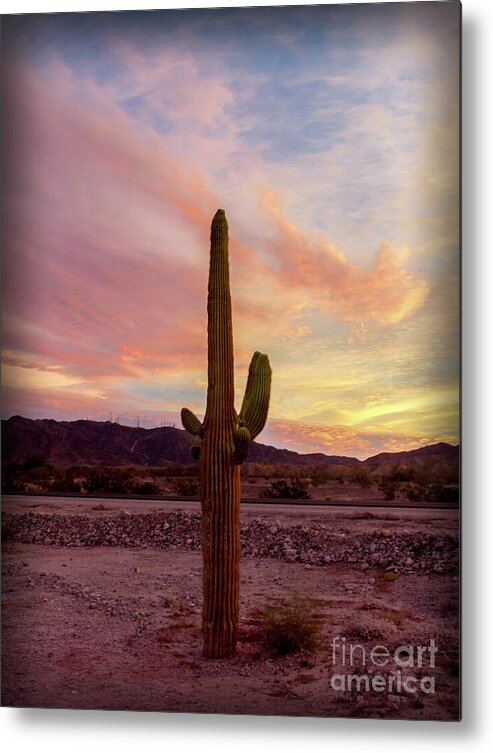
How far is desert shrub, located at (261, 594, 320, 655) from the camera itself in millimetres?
4688

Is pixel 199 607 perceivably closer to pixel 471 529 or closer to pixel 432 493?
pixel 432 493

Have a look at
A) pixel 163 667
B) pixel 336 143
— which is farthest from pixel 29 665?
pixel 336 143

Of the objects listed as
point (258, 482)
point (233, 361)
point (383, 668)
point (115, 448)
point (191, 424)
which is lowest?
point (383, 668)

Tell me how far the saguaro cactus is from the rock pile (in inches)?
4.8

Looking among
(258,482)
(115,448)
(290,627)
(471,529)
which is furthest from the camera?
(115,448)

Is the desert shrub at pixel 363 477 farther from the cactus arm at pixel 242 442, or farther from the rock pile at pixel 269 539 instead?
the cactus arm at pixel 242 442

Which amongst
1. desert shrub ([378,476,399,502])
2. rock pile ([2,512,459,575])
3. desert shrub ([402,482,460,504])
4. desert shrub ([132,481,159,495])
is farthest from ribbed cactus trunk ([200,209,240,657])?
desert shrub ([402,482,460,504])

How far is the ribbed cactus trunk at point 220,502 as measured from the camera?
475 cm

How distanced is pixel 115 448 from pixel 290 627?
1.35m

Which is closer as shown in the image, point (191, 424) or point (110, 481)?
point (191, 424)

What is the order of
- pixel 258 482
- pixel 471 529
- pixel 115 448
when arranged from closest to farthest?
pixel 471 529, pixel 258 482, pixel 115 448

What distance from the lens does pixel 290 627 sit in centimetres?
471

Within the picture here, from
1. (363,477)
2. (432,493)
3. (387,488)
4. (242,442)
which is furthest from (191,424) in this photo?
(432,493)

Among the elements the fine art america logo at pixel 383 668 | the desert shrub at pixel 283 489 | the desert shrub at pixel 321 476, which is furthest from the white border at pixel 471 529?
the desert shrub at pixel 283 489
